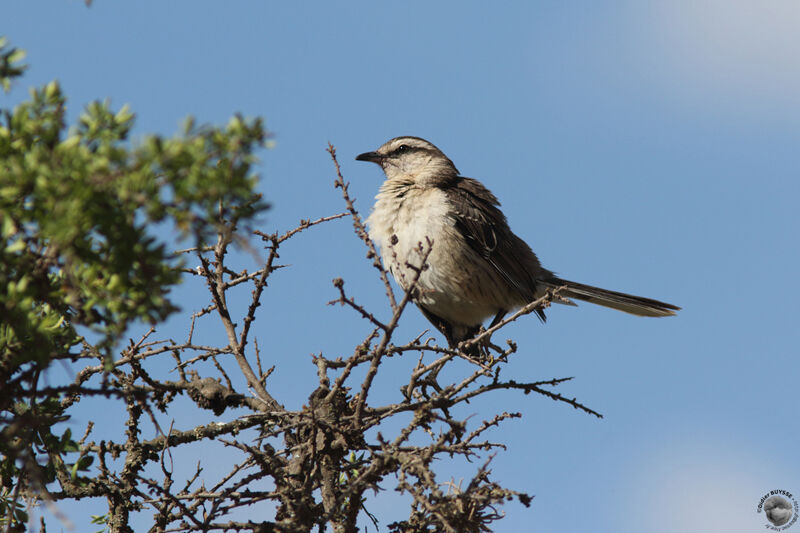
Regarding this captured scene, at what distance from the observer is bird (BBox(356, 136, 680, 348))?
668 centimetres

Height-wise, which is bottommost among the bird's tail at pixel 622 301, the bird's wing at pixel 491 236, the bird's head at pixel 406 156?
the bird's tail at pixel 622 301

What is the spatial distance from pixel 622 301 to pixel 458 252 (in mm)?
1907

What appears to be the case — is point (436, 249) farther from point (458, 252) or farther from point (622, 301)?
point (622, 301)

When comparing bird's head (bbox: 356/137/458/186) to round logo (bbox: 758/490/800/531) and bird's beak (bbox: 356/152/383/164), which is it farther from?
round logo (bbox: 758/490/800/531)

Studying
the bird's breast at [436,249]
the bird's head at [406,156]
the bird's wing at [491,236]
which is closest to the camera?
the bird's breast at [436,249]

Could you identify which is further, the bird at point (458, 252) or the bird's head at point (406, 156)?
the bird's head at point (406, 156)

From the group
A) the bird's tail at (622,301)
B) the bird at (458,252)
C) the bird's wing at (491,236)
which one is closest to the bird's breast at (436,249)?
the bird at (458,252)

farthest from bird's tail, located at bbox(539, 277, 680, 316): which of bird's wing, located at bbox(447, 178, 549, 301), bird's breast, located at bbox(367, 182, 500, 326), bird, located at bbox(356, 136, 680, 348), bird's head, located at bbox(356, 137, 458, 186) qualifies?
bird's head, located at bbox(356, 137, 458, 186)

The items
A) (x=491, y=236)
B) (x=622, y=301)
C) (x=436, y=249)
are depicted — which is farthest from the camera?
(x=622, y=301)

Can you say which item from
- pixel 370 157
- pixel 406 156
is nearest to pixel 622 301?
pixel 406 156

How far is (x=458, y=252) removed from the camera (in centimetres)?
675

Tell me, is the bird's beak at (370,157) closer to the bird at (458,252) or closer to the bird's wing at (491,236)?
the bird at (458,252)

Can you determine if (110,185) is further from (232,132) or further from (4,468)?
(4,468)

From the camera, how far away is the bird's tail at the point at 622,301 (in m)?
7.55
